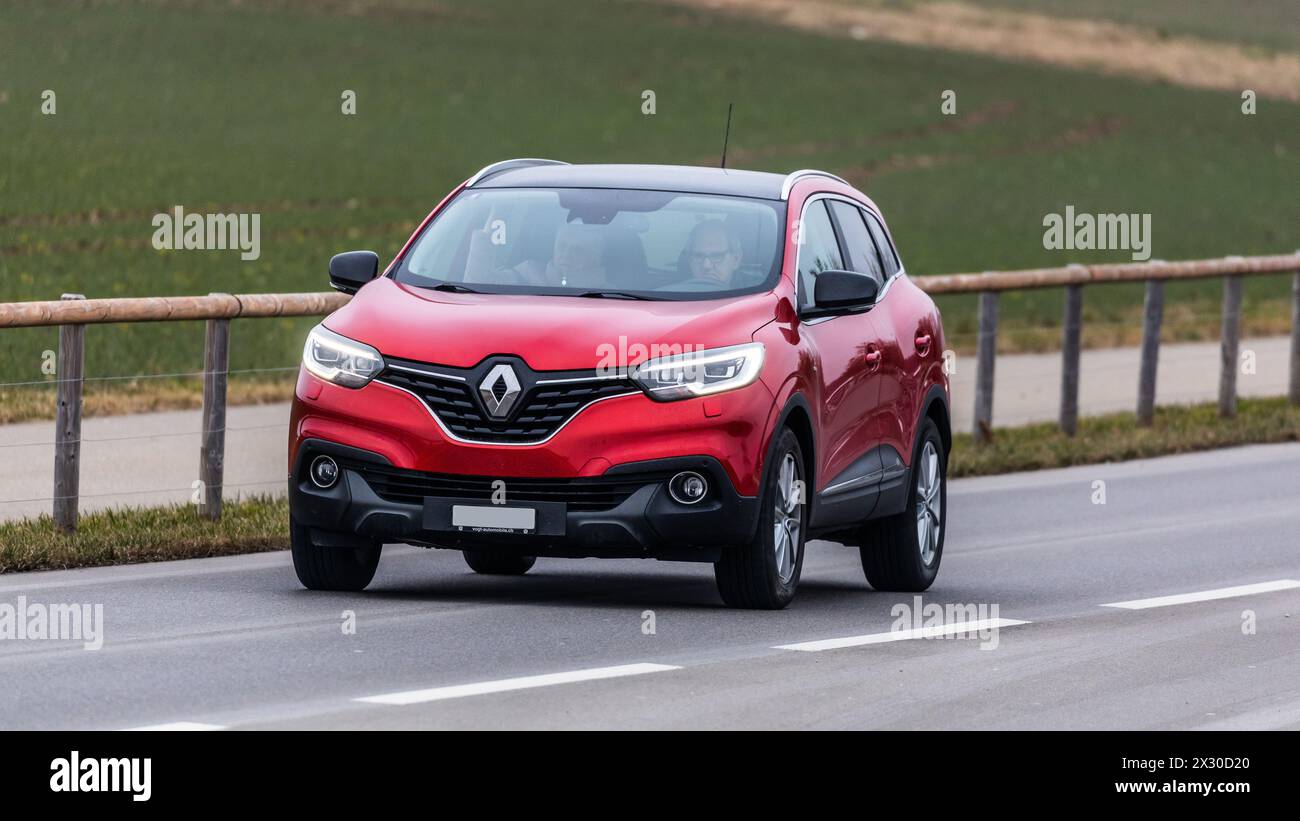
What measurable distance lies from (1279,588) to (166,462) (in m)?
6.59

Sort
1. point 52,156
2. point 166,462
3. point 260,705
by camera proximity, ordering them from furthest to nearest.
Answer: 1. point 52,156
2. point 166,462
3. point 260,705

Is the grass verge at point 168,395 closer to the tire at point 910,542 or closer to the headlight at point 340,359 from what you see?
the tire at point 910,542

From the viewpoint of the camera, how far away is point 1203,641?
1105 centimetres

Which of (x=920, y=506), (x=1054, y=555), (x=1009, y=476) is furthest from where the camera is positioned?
(x=1009, y=476)

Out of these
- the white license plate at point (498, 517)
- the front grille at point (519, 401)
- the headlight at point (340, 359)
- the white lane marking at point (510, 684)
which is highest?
the headlight at point (340, 359)

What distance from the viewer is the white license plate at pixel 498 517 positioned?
420 inches

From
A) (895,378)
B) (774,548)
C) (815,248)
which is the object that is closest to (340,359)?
(774,548)

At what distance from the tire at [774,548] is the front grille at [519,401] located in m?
0.82

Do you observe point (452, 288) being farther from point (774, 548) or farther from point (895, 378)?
point (895, 378)

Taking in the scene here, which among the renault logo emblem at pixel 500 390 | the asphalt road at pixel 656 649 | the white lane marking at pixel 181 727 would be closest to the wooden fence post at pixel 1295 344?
the asphalt road at pixel 656 649

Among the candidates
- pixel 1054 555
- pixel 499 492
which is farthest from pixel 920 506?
pixel 499 492

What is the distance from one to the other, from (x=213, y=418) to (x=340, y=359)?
3.04m

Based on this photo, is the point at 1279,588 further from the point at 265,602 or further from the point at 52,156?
the point at 52,156

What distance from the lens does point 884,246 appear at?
13312 mm
